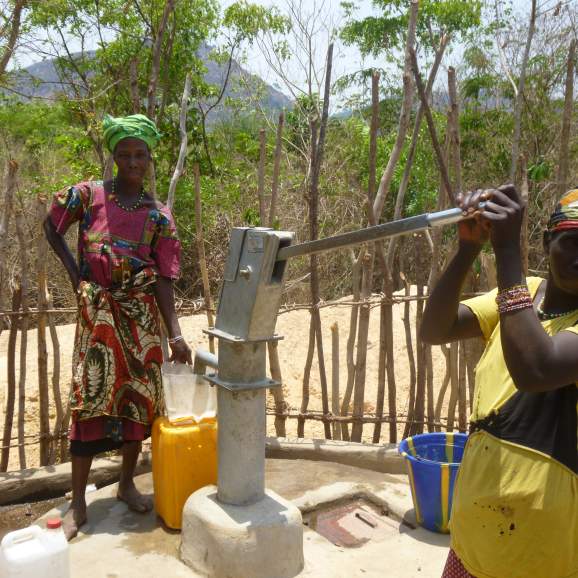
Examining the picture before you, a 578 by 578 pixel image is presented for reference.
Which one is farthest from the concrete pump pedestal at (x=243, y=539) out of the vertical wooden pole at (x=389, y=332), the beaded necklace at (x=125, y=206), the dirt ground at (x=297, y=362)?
the dirt ground at (x=297, y=362)

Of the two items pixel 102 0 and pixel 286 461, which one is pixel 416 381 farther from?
pixel 102 0

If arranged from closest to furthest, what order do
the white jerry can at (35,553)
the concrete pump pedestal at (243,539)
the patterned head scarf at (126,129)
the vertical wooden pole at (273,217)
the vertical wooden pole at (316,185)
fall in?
the white jerry can at (35,553) → the concrete pump pedestal at (243,539) → the patterned head scarf at (126,129) → the vertical wooden pole at (316,185) → the vertical wooden pole at (273,217)

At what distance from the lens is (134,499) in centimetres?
273

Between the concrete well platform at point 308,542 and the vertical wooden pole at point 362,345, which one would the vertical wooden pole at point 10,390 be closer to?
the concrete well platform at point 308,542

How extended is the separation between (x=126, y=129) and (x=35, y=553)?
1506 millimetres

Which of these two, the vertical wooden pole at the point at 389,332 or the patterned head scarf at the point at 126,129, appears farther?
the vertical wooden pole at the point at 389,332

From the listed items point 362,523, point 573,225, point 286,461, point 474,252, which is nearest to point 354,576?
point 362,523

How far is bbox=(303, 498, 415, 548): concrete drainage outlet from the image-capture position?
2611 millimetres

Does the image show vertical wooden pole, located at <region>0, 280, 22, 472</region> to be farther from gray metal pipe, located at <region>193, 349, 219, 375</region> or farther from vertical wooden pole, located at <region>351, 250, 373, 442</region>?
vertical wooden pole, located at <region>351, 250, 373, 442</region>

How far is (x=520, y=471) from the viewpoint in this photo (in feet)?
4.11

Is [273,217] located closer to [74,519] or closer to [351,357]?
[351,357]

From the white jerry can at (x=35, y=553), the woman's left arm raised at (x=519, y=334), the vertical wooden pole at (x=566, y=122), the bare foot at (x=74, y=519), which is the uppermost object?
the vertical wooden pole at (x=566, y=122)

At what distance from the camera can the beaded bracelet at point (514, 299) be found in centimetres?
118

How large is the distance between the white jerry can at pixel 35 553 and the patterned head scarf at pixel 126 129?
55.0 inches
